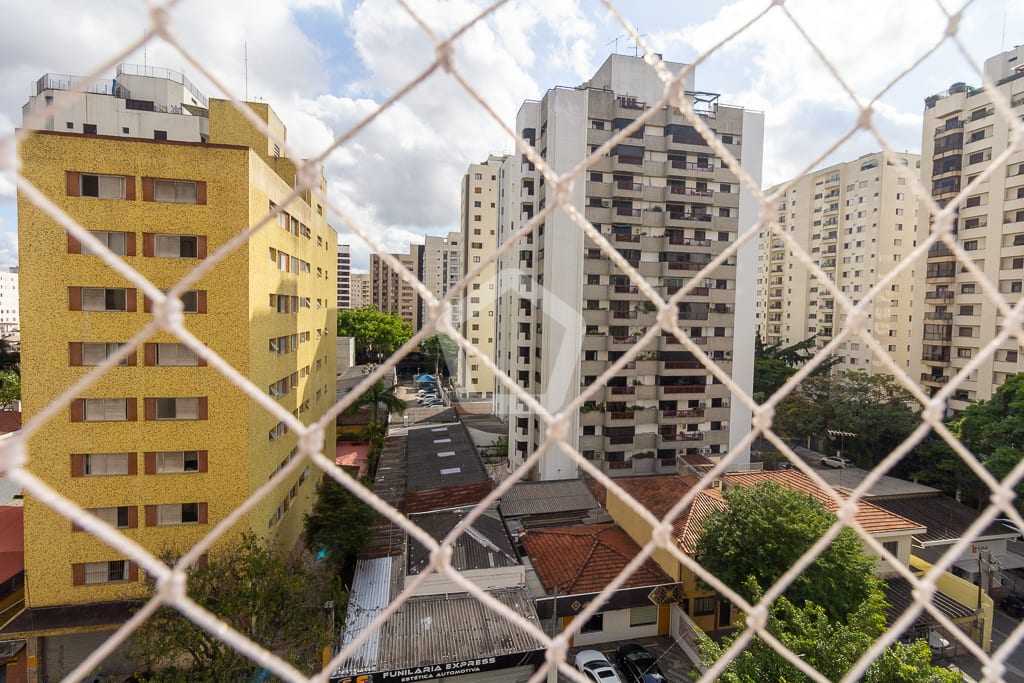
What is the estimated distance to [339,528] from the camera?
6043 mm

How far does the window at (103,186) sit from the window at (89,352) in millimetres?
→ 1232

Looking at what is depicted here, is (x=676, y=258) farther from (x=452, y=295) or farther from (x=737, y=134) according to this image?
(x=452, y=295)

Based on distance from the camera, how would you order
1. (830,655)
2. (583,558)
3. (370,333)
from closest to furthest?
(830,655)
(583,558)
(370,333)

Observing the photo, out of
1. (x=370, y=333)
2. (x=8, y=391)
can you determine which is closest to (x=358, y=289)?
(x=370, y=333)

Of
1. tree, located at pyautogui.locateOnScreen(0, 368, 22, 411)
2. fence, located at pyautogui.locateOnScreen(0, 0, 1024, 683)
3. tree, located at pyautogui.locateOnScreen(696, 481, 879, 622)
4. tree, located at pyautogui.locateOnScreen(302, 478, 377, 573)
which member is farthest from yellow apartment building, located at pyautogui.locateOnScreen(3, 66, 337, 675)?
tree, located at pyautogui.locateOnScreen(0, 368, 22, 411)

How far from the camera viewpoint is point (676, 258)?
10.2 meters

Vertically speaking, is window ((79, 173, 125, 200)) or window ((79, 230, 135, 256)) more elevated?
window ((79, 173, 125, 200))

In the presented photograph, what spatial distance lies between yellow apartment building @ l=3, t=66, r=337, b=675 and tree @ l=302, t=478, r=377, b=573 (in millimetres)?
992

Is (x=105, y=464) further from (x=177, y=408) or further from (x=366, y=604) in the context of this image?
(x=366, y=604)

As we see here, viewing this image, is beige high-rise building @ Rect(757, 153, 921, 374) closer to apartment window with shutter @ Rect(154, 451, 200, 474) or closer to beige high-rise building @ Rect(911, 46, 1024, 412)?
beige high-rise building @ Rect(911, 46, 1024, 412)

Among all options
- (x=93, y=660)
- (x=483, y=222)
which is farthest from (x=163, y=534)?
(x=483, y=222)

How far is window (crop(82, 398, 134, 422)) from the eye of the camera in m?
4.60

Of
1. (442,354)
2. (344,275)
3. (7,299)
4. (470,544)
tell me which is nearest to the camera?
(470,544)

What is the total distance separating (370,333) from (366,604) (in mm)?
17421
